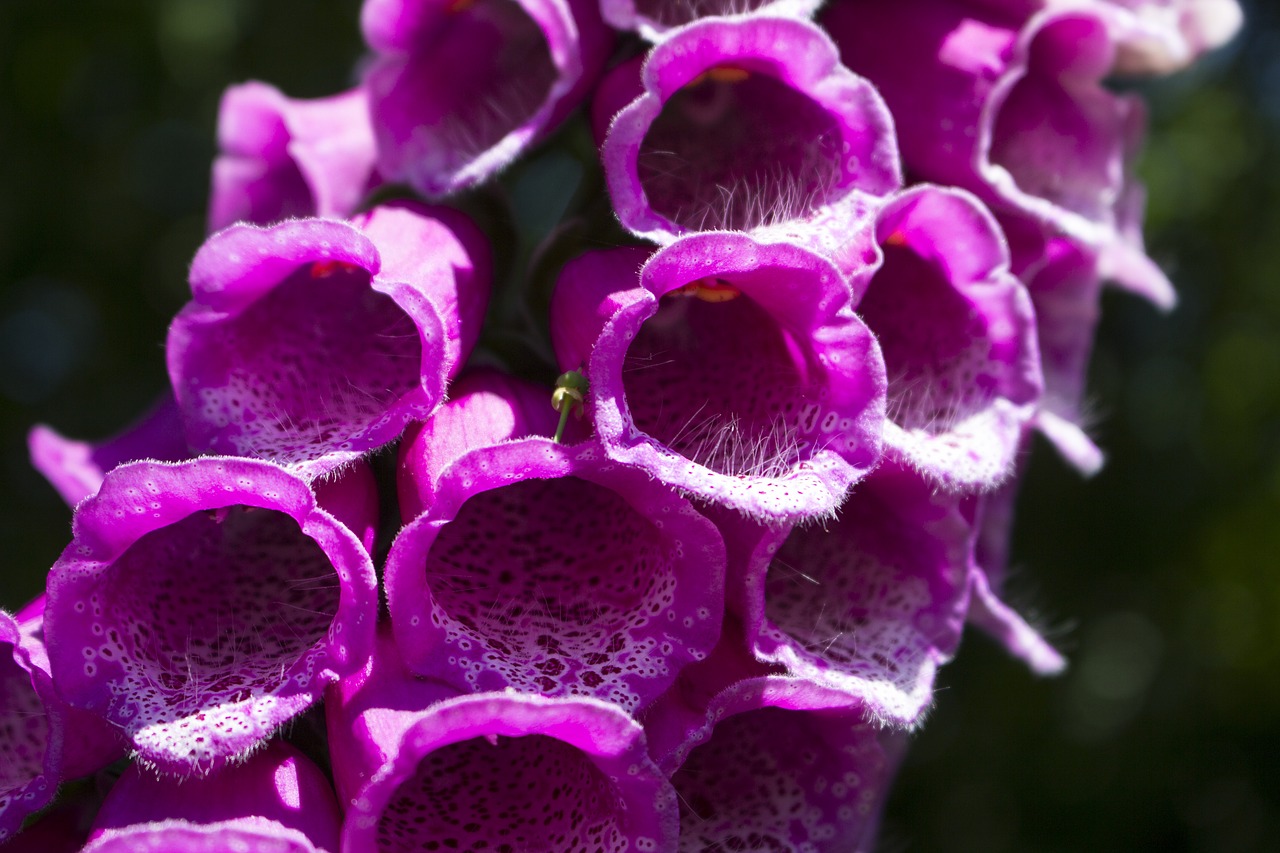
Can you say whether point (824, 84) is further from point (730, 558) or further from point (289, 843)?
point (289, 843)

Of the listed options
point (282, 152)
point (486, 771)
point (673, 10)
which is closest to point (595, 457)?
point (486, 771)

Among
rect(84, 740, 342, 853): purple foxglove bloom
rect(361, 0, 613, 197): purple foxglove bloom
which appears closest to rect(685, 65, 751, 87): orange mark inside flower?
rect(361, 0, 613, 197): purple foxglove bloom

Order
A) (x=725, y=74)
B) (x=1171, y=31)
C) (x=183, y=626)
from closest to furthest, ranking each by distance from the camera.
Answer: (x=183, y=626) → (x=725, y=74) → (x=1171, y=31)

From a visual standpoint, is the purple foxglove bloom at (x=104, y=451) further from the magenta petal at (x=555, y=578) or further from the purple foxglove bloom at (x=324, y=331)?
the magenta petal at (x=555, y=578)

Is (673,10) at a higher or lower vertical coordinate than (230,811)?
higher

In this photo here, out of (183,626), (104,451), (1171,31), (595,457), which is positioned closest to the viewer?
(595,457)

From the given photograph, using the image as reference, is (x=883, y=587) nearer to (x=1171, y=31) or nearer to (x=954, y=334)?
(x=954, y=334)
